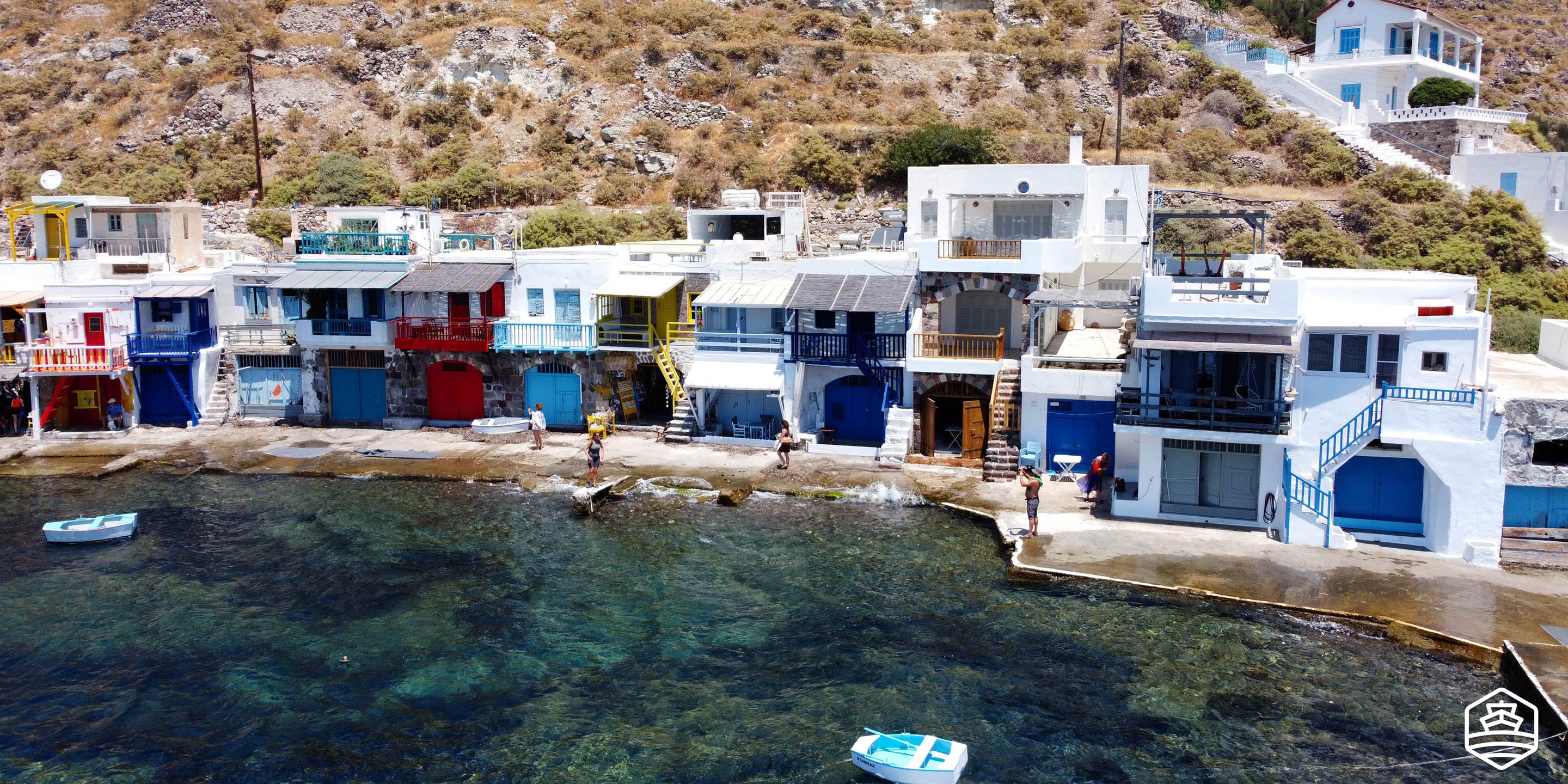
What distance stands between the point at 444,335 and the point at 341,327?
4.04 m

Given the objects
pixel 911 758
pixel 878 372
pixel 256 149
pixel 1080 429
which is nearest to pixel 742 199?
pixel 878 372

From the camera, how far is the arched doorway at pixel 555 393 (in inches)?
1490

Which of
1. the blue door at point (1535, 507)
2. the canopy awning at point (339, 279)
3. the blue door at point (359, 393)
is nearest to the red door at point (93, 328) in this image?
the canopy awning at point (339, 279)

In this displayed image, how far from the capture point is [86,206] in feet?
135

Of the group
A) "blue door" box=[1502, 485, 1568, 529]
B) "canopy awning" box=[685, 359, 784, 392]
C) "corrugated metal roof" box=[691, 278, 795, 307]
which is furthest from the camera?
"corrugated metal roof" box=[691, 278, 795, 307]

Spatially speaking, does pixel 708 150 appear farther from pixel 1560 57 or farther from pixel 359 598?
pixel 1560 57

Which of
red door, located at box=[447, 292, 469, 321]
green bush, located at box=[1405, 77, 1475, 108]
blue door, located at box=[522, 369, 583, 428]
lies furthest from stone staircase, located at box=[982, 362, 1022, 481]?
green bush, located at box=[1405, 77, 1475, 108]

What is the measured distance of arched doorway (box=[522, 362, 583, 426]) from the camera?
124ft

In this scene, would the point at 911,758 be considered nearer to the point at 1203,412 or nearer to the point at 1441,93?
the point at 1203,412

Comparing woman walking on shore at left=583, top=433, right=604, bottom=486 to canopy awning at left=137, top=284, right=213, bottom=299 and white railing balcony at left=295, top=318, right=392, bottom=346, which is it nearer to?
white railing balcony at left=295, top=318, right=392, bottom=346

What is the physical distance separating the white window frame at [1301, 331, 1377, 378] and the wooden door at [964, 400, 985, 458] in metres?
9.23

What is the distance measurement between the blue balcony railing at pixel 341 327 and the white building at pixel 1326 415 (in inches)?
999

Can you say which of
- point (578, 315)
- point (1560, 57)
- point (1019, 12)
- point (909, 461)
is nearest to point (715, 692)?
point (909, 461)

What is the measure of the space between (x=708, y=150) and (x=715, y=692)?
153 feet
